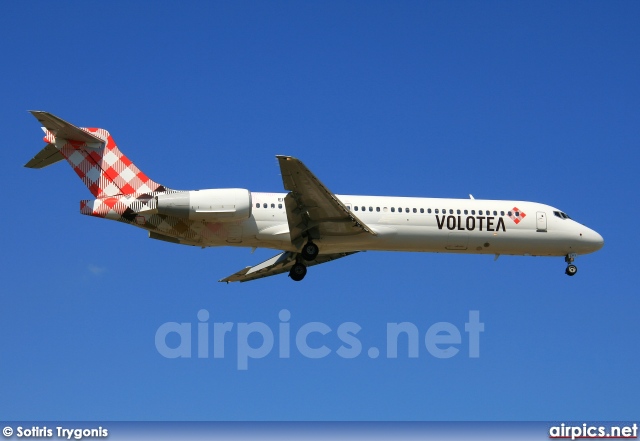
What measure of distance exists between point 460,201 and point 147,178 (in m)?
11.3

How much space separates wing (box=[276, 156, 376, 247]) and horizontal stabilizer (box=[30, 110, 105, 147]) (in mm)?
6658

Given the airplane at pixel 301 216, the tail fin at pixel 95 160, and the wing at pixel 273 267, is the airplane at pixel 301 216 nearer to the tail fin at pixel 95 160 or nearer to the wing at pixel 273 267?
the tail fin at pixel 95 160

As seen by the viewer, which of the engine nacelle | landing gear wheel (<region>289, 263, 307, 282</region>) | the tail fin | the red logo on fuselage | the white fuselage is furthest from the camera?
the red logo on fuselage

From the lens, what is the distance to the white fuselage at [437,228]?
33.9m

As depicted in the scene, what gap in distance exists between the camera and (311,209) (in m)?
33.4

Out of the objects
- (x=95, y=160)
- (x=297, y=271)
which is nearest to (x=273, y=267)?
(x=297, y=271)

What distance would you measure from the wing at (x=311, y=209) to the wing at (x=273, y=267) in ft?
10.3

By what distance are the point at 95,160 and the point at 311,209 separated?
7447mm

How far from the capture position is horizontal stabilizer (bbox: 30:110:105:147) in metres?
31.1

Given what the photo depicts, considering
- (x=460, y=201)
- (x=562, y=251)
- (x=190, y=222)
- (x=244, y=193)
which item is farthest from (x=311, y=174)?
(x=562, y=251)

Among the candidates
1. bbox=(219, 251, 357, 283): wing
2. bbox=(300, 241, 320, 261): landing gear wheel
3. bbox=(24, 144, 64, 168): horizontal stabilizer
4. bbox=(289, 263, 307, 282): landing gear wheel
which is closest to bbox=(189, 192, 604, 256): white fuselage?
bbox=(300, 241, 320, 261): landing gear wheel

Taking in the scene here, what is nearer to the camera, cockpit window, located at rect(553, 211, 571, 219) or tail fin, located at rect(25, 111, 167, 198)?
tail fin, located at rect(25, 111, 167, 198)

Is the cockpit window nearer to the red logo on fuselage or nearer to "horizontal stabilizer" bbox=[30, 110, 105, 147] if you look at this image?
the red logo on fuselage

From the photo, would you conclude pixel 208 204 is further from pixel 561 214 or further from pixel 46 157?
pixel 561 214
